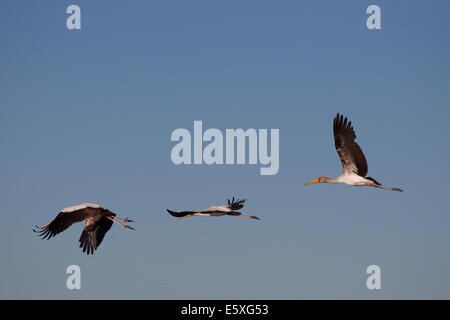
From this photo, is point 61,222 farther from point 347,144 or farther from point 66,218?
point 347,144

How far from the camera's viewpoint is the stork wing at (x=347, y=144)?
101 ft

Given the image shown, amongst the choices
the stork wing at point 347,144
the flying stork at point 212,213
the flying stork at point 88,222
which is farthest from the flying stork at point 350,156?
the flying stork at point 88,222

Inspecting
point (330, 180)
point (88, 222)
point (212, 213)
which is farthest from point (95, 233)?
point (330, 180)

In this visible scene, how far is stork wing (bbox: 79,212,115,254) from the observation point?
1276 inches

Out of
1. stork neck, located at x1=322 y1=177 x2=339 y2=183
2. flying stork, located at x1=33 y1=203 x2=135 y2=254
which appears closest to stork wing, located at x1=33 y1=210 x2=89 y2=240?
flying stork, located at x1=33 y1=203 x2=135 y2=254

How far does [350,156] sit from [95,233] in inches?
481

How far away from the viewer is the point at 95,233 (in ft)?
107

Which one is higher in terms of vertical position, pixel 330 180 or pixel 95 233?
pixel 330 180

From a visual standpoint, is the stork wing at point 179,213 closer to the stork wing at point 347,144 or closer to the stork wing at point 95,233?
the stork wing at point 95,233

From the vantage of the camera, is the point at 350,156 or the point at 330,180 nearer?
the point at 350,156

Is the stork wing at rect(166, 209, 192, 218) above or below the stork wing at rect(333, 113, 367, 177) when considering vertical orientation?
below

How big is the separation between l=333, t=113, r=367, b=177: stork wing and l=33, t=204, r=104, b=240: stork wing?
1096 centimetres

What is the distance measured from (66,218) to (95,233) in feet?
8.35

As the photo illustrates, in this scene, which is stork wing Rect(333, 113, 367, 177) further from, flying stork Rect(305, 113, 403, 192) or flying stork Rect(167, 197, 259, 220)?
flying stork Rect(167, 197, 259, 220)
